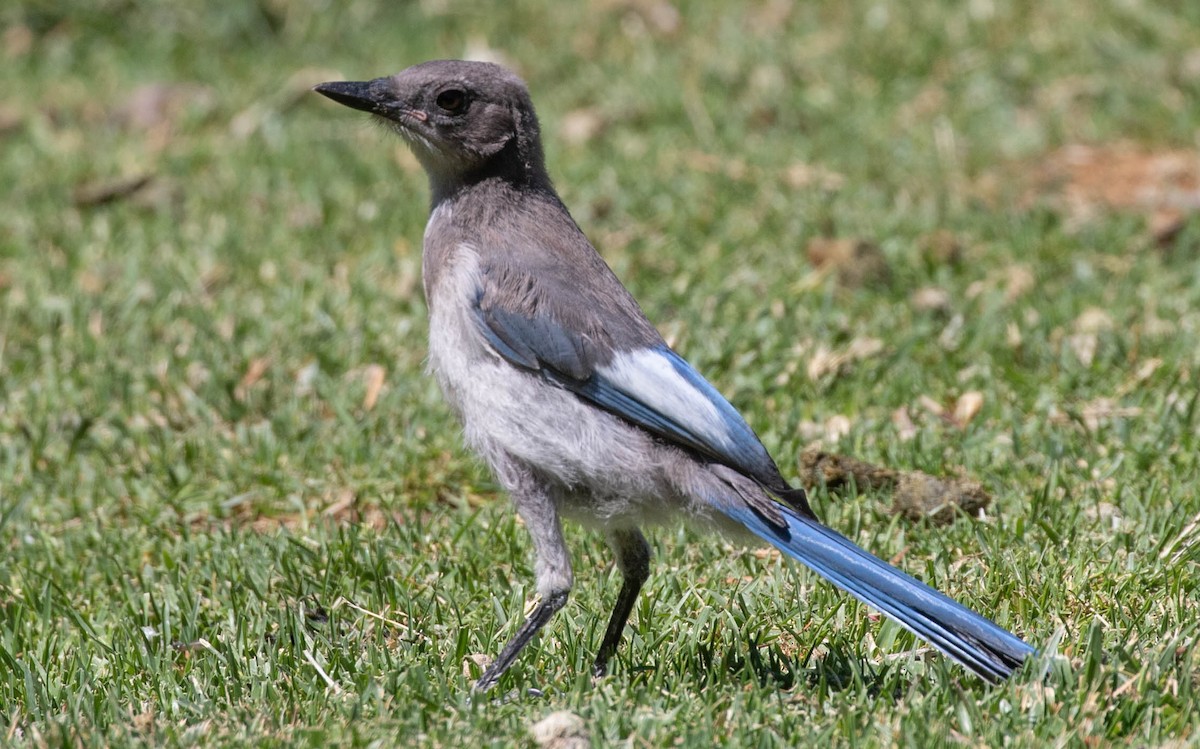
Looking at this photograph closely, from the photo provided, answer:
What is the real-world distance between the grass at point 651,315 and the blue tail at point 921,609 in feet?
0.25

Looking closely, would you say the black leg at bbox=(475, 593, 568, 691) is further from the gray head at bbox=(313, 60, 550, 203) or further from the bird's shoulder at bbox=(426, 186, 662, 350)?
the gray head at bbox=(313, 60, 550, 203)

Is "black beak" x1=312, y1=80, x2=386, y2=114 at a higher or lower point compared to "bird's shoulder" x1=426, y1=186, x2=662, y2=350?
higher

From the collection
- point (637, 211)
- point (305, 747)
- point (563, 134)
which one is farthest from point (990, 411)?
point (563, 134)

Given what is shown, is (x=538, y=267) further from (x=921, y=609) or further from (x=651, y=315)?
(x=651, y=315)

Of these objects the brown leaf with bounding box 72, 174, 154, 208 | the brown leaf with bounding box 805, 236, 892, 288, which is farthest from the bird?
the brown leaf with bounding box 72, 174, 154, 208

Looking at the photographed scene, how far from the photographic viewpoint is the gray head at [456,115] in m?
4.82

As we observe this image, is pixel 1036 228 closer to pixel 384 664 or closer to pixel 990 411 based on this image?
pixel 990 411

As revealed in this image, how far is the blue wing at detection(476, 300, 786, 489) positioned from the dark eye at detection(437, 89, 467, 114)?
0.78 meters

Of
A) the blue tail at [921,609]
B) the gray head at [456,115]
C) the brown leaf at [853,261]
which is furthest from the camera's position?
the brown leaf at [853,261]

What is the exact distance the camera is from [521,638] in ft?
13.8

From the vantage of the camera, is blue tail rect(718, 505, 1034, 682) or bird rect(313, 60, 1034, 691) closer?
blue tail rect(718, 505, 1034, 682)

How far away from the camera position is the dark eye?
4824 millimetres

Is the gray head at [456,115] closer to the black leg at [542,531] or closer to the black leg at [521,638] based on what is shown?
the black leg at [542,531]

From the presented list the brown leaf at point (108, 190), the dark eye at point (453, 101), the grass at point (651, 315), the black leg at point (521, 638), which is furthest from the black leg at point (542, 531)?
the brown leaf at point (108, 190)
